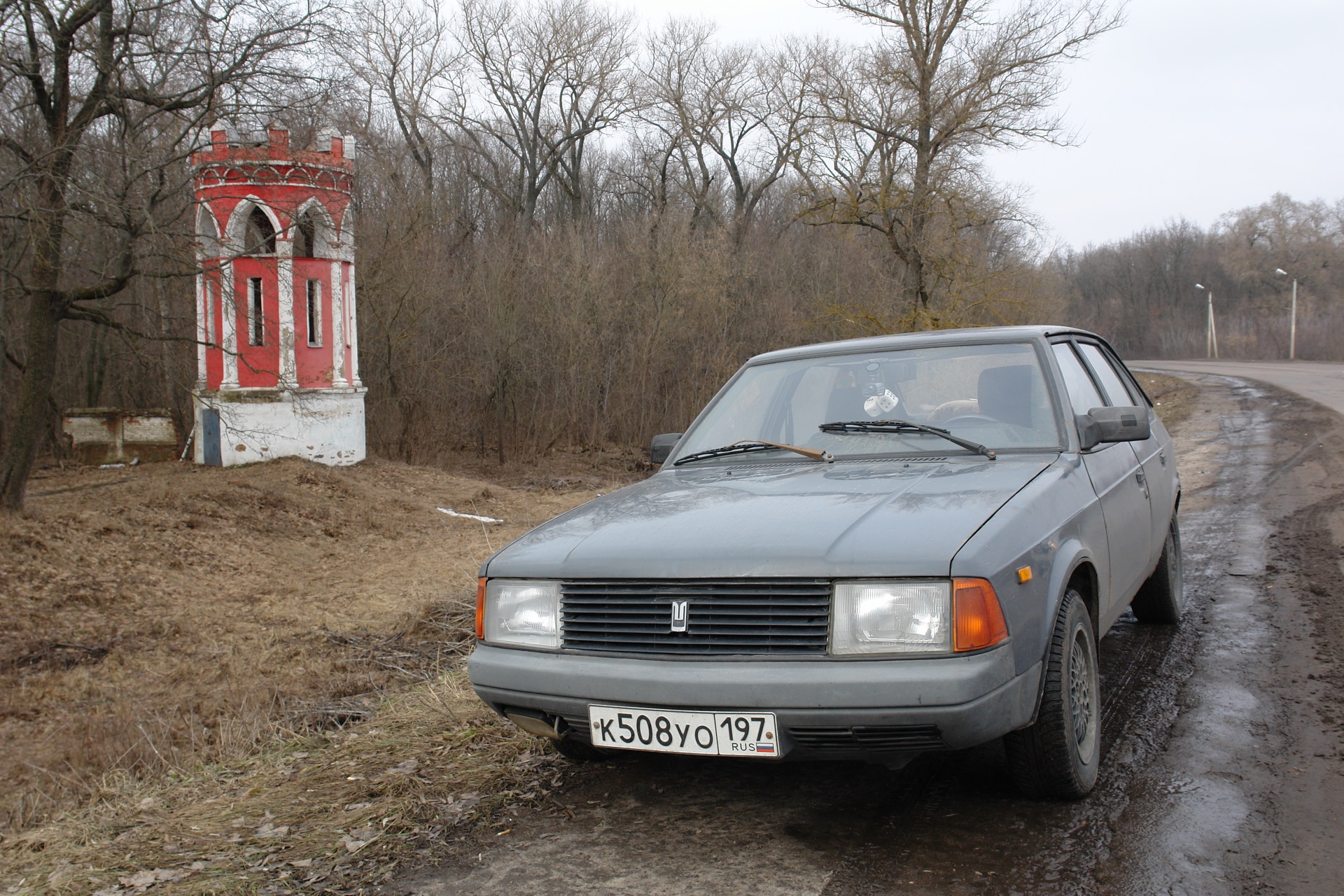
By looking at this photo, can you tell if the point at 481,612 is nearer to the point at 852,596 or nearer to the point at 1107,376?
the point at 852,596

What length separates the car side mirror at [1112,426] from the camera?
13.1 ft

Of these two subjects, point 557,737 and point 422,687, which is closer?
point 557,737

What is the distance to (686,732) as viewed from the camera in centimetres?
295

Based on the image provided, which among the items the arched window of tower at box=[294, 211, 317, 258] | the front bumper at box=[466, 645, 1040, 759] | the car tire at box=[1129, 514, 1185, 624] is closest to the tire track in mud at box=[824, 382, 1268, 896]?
the car tire at box=[1129, 514, 1185, 624]

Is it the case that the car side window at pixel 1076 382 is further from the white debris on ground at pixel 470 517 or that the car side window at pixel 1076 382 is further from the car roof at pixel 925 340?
the white debris on ground at pixel 470 517

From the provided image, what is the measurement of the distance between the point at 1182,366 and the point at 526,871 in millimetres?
50943

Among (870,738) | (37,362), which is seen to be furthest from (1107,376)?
(37,362)

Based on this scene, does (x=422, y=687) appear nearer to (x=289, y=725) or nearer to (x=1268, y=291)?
(x=289, y=725)

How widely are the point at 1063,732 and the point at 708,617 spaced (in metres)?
1.20

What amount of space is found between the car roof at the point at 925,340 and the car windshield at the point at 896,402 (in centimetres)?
3

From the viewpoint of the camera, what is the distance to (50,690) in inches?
312

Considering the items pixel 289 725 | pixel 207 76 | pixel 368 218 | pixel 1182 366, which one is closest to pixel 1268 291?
pixel 1182 366

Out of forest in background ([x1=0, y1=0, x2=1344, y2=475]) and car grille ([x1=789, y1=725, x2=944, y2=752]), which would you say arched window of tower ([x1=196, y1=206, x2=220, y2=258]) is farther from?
car grille ([x1=789, y1=725, x2=944, y2=752])

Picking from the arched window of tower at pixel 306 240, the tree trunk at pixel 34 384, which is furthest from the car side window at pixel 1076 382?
the arched window of tower at pixel 306 240
